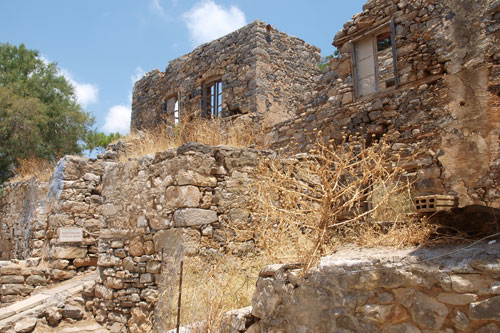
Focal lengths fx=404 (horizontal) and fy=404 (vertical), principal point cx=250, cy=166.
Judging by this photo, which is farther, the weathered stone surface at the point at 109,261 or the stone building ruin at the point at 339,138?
the weathered stone surface at the point at 109,261

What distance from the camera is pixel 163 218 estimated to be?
5.16 m

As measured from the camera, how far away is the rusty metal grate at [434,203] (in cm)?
301

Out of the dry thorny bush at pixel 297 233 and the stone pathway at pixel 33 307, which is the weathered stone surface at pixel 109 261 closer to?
the stone pathway at pixel 33 307

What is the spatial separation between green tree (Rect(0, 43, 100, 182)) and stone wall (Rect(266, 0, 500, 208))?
1127 cm

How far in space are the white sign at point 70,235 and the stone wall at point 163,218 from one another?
91.5 inches

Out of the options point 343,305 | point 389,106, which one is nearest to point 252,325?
point 343,305

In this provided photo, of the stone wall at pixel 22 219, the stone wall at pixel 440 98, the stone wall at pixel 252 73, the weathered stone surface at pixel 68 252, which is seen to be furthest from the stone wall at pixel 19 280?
the stone wall at pixel 440 98

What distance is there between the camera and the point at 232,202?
5.26 m

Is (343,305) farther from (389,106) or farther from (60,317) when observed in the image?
(389,106)

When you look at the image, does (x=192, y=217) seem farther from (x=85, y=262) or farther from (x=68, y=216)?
(x=68, y=216)

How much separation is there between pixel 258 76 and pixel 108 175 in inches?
236

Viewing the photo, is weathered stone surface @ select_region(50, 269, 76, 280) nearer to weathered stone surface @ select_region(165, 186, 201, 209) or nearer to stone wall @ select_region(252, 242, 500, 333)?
weathered stone surface @ select_region(165, 186, 201, 209)

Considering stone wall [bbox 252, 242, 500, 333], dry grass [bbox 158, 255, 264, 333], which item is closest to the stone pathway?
dry grass [bbox 158, 255, 264, 333]

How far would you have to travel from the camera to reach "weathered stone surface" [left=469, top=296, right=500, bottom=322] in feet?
6.65
